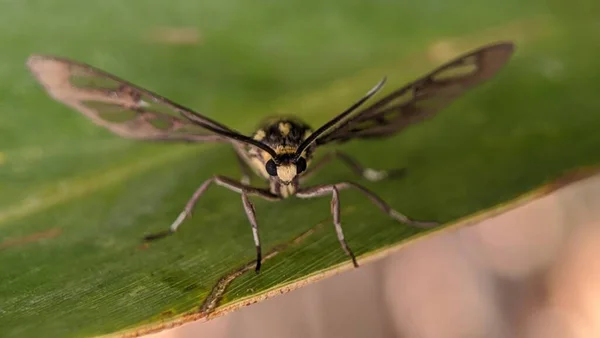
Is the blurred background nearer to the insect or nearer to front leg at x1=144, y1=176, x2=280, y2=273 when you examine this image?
the insect

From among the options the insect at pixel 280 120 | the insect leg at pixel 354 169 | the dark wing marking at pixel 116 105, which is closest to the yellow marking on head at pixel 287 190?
the insect at pixel 280 120

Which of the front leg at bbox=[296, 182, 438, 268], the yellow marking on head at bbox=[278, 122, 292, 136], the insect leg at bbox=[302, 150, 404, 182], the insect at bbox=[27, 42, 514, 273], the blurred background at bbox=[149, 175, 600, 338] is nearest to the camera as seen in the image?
the front leg at bbox=[296, 182, 438, 268]

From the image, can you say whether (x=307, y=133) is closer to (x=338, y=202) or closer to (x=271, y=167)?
(x=271, y=167)

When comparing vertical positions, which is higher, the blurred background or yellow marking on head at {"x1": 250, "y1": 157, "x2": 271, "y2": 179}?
yellow marking on head at {"x1": 250, "y1": 157, "x2": 271, "y2": 179}

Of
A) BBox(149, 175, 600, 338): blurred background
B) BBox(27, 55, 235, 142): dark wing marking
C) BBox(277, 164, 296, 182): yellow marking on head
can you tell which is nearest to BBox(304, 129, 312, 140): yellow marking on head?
BBox(277, 164, 296, 182): yellow marking on head

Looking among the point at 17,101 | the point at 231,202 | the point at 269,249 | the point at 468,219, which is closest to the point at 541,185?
the point at 468,219

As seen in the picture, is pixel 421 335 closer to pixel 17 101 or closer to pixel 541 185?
pixel 541 185
